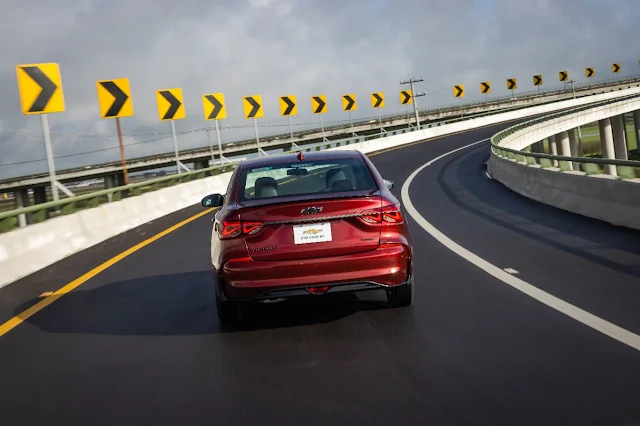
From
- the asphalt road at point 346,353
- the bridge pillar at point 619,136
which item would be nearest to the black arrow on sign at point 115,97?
the asphalt road at point 346,353

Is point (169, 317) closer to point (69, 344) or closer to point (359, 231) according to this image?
point (69, 344)

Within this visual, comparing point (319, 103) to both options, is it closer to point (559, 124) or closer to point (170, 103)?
point (559, 124)

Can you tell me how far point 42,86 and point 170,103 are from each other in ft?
39.4

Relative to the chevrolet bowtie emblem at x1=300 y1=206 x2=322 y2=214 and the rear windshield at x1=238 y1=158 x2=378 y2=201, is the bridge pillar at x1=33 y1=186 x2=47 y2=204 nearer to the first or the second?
the rear windshield at x1=238 y1=158 x2=378 y2=201

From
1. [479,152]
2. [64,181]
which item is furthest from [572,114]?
[64,181]

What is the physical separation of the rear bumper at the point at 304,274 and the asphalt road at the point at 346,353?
408 millimetres

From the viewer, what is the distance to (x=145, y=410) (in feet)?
16.2

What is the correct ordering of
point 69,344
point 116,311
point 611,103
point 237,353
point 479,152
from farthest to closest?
point 611,103
point 479,152
point 116,311
point 69,344
point 237,353

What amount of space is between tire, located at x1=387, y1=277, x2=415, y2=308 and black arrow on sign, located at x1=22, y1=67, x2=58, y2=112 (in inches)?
468

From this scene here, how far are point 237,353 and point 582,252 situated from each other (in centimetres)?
578

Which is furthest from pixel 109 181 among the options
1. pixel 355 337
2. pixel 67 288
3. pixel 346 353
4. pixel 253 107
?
pixel 346 353

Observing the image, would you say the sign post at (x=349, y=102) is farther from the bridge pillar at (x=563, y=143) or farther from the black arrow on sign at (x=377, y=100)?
the bridge pillar at (x=563, y=143)

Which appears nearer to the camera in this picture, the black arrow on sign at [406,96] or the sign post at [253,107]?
the sign post at [253,107]

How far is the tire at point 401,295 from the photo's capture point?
732 cm
